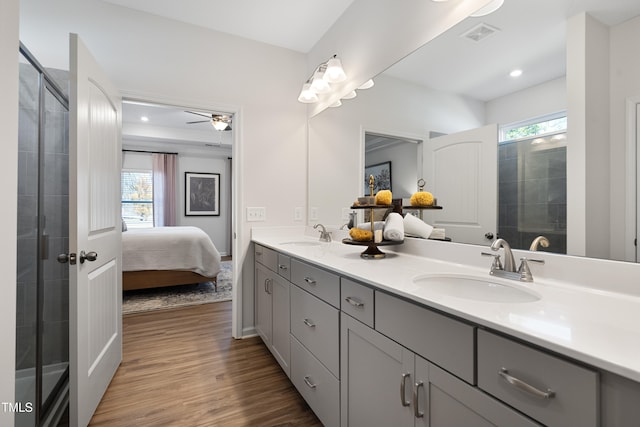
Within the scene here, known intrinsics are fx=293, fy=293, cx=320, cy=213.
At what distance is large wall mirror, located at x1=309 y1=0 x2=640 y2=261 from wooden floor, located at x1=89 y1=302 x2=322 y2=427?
143 cm

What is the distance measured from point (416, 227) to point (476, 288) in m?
0.57

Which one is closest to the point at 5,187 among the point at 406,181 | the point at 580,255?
the point at 406,181

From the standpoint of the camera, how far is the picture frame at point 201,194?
256 inches

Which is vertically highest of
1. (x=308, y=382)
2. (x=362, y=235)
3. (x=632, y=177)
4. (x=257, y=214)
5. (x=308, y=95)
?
(x=308, y=95)

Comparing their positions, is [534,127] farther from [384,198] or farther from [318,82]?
[318,82]

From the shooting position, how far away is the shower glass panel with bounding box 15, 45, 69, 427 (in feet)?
5.02

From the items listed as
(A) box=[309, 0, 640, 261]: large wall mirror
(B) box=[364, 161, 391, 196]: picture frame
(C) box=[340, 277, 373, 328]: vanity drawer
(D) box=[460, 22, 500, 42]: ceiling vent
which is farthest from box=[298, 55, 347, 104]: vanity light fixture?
(C) box=[340, 277, 373, 328]: vanity drawer

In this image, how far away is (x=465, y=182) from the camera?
54.6 inches

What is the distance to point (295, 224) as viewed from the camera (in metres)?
2.79

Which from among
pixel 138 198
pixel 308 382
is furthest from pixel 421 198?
pixel 138 198

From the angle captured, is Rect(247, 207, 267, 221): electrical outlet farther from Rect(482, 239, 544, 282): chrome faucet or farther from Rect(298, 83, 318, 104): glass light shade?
Rect(482, 239, 544, 282): chrome faucet

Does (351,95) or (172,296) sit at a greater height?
(351,95)

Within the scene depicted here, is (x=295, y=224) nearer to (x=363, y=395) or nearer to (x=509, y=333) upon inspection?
(x=363, y=395)

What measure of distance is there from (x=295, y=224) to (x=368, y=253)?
1.27 m
